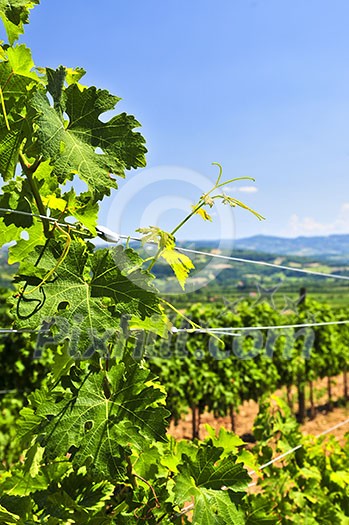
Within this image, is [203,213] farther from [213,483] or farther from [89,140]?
[213,483]

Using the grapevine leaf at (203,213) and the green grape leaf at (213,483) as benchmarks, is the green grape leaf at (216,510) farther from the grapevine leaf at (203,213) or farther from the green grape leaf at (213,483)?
the grapevine leaf at (203,213)

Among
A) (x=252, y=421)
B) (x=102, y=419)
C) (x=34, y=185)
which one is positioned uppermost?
(x=34, y=185)

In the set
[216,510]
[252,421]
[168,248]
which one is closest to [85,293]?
[168,248]

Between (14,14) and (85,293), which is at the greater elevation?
(14,14)

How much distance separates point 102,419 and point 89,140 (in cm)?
72

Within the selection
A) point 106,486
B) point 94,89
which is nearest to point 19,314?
point 94,89

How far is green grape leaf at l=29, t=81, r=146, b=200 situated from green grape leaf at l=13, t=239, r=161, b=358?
0.18 m

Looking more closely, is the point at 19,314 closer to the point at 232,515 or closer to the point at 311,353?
the point at 232,515

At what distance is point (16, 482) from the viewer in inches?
62.8

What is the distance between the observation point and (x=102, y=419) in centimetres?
129

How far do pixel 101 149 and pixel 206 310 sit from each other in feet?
26.5

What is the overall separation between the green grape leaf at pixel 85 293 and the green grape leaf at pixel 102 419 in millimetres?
123

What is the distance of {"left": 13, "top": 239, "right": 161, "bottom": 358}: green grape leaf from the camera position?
3.99ft

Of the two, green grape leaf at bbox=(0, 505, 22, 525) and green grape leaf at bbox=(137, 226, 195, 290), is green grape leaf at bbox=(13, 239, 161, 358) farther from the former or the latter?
green grape leaf at bbox=(0, 505, 22, 525)
